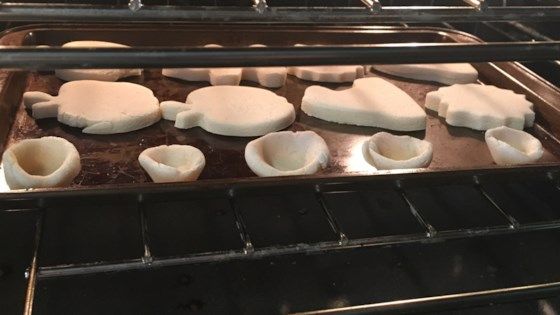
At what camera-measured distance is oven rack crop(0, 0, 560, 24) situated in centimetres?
67

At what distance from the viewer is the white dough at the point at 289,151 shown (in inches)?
36.0

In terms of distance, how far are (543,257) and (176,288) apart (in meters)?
0.54

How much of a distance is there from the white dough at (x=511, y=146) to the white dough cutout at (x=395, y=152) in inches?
4.6

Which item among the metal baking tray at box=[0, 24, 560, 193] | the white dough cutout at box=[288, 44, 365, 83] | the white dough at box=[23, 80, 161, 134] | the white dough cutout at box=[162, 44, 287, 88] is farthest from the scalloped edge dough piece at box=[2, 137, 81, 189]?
the white dough cutout at box=[288, 44, 365, 83]

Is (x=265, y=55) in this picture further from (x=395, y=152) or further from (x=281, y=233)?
(x=395, y=152)

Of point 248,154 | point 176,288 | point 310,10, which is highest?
point 310,10

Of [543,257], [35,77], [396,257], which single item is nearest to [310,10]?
[396,257]

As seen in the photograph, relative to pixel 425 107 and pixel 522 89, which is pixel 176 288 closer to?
pixel 425 107

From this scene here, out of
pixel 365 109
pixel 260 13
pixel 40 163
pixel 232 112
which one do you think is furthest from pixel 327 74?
pixel 40 163

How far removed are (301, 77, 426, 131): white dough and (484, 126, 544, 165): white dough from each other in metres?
0.14

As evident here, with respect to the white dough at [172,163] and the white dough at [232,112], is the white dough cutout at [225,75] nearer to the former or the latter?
the white dough at [232,112]

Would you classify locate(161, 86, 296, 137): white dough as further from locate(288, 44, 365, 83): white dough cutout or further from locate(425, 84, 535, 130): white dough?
locate(425, 84, 535, 130): white dough

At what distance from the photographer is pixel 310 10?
741 mm

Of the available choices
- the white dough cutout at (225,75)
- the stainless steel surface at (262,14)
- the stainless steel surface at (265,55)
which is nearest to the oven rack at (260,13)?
the stainless steel surface at (262,14)
